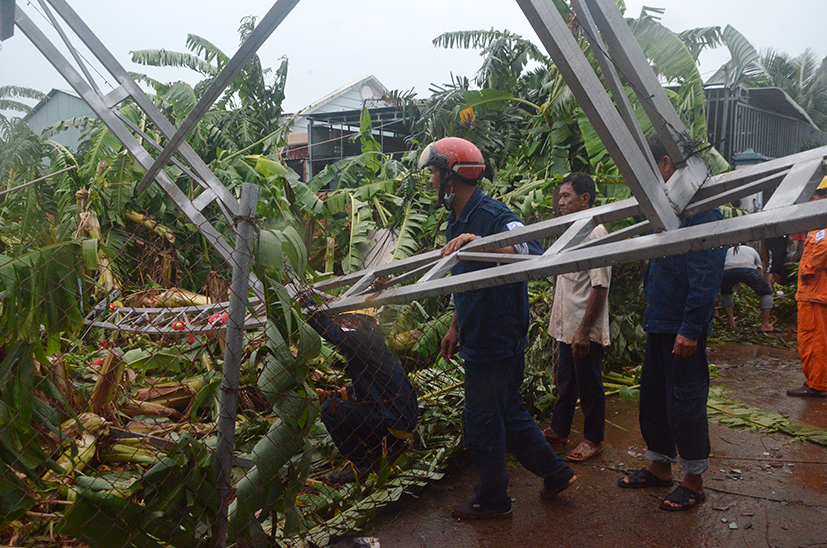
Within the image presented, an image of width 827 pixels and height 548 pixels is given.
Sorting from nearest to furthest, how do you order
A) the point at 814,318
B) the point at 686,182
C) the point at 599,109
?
the point at 599,109, the point at 686,182, the point at 814,318

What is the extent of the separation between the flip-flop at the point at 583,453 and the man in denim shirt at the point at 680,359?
55cm

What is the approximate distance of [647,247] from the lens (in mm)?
2027

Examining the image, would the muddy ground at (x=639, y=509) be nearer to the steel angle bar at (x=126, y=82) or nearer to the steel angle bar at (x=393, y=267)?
the steel angle bar at (x=393, y=267)

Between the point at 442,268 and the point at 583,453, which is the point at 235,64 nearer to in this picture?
the point at 442,268

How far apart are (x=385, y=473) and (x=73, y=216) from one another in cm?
696

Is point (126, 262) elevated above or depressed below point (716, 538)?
above

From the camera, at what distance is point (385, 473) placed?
3.51 metres

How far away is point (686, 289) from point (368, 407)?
201 centimetres

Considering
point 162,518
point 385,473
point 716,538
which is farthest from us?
point 385,473

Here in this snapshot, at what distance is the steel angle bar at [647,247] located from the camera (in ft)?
5.85

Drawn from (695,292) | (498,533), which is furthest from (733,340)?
(498,533)

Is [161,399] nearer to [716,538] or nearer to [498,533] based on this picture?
[498,533]

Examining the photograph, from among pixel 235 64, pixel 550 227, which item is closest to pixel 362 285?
pixel 550 227

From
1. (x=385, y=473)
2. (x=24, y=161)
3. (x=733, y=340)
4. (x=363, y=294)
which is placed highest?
(x=24, y=161)
